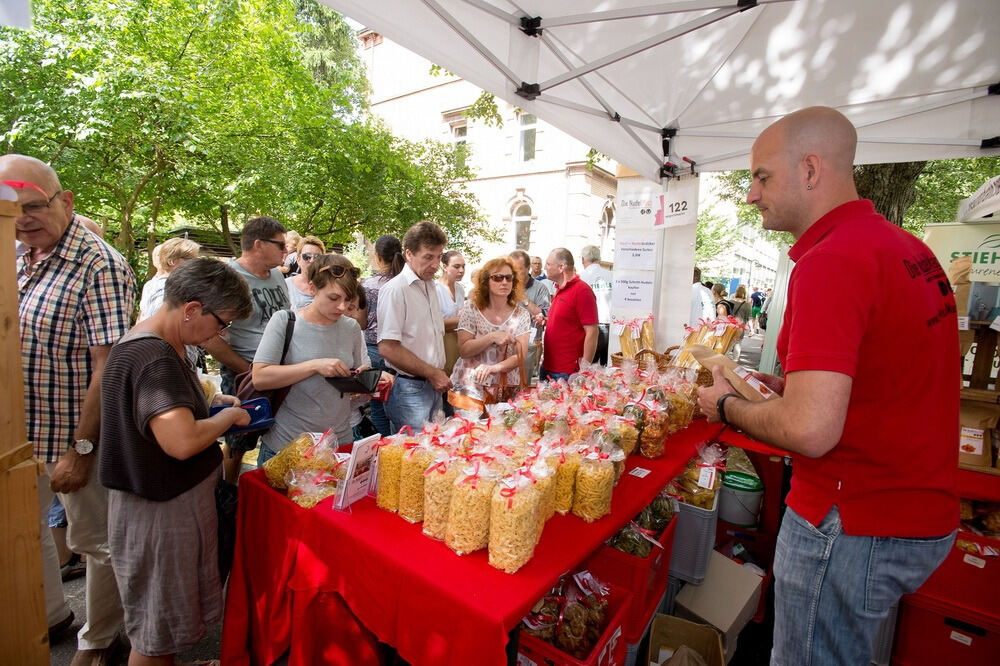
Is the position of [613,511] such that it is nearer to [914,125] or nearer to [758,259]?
[914,125]

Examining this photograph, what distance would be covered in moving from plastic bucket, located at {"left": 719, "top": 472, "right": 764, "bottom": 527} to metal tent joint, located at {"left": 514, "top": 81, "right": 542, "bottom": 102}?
2.67 metres

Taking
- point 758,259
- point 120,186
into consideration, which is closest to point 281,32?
point 120,186

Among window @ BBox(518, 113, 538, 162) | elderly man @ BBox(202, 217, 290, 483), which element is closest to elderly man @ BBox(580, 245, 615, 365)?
elderly man @ BBox(202, 217, 290, 483)

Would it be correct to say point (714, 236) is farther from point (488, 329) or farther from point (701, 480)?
point (701, 480)

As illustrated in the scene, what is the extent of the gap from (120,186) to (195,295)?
772cm

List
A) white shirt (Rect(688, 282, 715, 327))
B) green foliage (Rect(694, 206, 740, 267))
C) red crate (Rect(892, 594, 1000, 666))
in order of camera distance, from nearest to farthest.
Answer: red crate (Rect(892, 594, 1000, 666)) → white shirt (Rect(688, 282, 715, 327)) → green foliage (Rect(694, 206, 740, 267))

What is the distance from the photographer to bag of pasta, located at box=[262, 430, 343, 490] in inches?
72.3

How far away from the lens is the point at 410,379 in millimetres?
3172

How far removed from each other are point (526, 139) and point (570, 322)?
1437 cm

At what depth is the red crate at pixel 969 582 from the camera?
234 centimetres

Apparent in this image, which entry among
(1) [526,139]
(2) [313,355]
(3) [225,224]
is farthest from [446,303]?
(1) [526,139]

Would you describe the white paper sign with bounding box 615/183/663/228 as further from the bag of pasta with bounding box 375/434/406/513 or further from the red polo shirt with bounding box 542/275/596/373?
the bag of pasta with bounding box 375/434/406/513

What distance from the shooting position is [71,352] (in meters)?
2.02

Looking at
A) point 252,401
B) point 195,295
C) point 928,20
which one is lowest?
point 252,401
